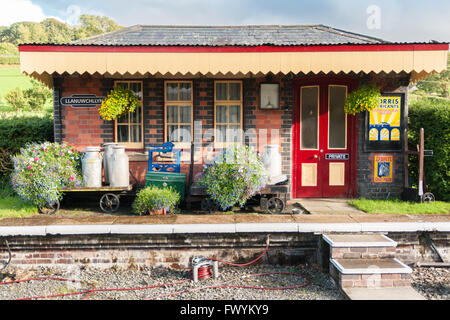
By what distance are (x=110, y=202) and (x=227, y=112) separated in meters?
3.04

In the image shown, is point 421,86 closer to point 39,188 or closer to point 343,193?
point 343,193

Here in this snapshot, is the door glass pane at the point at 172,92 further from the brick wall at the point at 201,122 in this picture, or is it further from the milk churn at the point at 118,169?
the milk churn at the point at 118,169

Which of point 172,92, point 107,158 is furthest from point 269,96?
point 107,158

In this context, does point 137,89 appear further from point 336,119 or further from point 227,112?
point 336,119

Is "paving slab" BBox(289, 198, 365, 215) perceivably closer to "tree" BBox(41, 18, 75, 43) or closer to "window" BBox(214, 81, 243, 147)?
"window" BBox(214, 81, 243, 147)

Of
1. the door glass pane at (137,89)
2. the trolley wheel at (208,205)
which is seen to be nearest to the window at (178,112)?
the door glass pane at (137,89)

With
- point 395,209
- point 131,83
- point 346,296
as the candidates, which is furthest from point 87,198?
→ point 395,209

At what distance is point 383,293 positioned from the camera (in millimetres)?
4453

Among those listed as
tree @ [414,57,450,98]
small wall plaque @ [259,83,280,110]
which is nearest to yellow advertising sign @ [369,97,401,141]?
small wall plaque @ [259,83,280,110]

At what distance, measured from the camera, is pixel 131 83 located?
784 cm

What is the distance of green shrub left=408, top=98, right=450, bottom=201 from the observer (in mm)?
7188

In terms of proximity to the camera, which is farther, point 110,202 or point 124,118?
point 124,118

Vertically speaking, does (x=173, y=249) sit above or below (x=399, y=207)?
below

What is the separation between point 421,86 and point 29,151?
35.9 m
